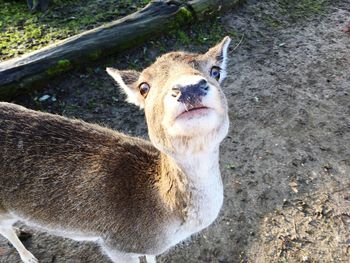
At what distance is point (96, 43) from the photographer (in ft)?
21.8

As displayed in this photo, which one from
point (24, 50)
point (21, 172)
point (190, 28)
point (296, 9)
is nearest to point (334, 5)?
point (296, 9)

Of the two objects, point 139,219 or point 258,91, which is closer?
point 139,219

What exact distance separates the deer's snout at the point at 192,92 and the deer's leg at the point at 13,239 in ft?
8.07

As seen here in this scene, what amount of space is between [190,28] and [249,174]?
3.38 m

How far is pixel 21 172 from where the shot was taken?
370 centimetres

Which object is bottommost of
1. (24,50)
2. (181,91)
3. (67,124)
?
(24,50)

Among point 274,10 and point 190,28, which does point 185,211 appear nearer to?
point 190,28

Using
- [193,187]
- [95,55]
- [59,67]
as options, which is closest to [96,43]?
[95,55]

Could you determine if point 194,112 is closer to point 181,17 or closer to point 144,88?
point 144,88

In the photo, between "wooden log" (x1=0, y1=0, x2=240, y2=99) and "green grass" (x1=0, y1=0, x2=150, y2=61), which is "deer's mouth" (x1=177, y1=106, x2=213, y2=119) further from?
"green grass" (x1=0, y1=0, x2=150, y2=61)

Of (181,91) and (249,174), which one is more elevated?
(181,91)

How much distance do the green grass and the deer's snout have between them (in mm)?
4836

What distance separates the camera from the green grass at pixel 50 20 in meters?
6.91

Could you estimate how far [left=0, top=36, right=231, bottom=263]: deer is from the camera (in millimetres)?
3473
